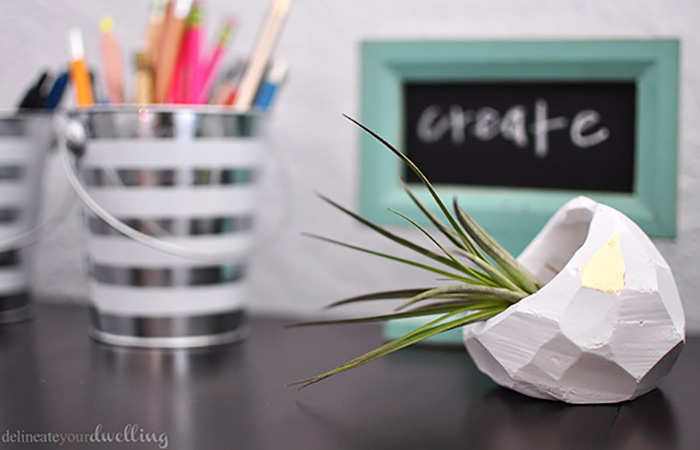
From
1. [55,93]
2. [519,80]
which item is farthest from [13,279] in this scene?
[519,80]

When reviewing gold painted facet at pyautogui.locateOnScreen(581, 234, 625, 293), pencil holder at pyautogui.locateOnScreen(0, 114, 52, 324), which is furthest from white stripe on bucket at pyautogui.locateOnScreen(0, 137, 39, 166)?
gold painted facet at pyautogui.locateOnScreen(581, 234, 625, 293)

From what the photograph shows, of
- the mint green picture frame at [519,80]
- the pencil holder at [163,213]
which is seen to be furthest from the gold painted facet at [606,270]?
the pencil holder at [163,213]

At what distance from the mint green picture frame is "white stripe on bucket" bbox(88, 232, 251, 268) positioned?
16 centimetres

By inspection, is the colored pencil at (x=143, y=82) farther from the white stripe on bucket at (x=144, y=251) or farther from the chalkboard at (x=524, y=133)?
the chalkboard at (x=524, y=133)

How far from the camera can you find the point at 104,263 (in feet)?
2.00

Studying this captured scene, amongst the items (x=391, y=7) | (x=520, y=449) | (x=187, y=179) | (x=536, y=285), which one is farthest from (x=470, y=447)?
(x=391, y=7)

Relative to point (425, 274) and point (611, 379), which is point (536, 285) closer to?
point (611, 379)

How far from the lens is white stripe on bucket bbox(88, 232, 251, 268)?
60 cm

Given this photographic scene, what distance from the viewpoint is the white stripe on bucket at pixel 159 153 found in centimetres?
58

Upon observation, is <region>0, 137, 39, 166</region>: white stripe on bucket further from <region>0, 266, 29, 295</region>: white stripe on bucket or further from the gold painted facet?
the gold painted facet

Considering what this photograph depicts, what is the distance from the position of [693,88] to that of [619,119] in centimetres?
6

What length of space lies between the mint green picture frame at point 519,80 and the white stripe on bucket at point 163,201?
16cm

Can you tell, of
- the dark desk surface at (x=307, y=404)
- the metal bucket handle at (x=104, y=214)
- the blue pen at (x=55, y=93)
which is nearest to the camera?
the dark desk surface at (x=307, y=404)

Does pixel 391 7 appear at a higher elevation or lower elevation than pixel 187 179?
higher
